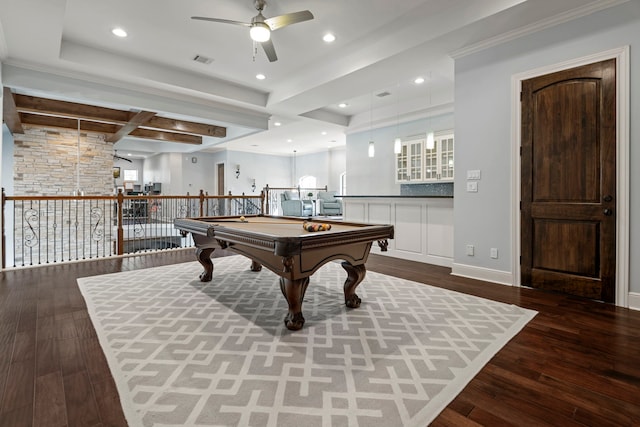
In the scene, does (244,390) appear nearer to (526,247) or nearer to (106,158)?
(526,247)

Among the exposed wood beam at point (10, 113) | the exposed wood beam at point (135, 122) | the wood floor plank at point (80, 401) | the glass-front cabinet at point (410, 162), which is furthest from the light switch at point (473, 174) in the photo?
the exposed wood beam at point (10, 113)

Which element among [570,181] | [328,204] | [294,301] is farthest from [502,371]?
[328,204]

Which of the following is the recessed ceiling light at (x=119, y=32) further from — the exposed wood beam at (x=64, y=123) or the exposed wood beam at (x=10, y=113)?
the exposed wood beam at (x=64, y=123)

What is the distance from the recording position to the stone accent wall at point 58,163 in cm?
711

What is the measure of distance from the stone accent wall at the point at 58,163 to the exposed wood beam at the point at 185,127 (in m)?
1.81

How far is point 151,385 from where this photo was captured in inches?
64.7

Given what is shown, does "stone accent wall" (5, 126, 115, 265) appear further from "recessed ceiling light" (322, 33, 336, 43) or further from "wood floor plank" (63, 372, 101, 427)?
"wood floor plank" (63, 372, 101, 427)

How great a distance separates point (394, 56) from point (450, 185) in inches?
136

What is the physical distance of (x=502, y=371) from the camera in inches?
70.9

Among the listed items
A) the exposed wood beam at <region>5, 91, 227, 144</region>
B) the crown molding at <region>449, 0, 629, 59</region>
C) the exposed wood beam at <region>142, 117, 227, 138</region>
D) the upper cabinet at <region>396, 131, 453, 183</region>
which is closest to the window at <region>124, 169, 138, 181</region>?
the exposed wood beam at <region>5, 91, 227, 144</region>

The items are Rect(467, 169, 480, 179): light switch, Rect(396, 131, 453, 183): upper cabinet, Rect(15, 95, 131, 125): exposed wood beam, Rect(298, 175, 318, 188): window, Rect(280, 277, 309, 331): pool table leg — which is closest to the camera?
Rect(280, 277, 309, 331): pool table leg

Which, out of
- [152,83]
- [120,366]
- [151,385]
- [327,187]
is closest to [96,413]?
[151,385]

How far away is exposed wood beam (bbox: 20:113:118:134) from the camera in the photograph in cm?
693

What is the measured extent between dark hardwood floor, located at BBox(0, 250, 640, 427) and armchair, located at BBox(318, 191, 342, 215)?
7608 millimetres
